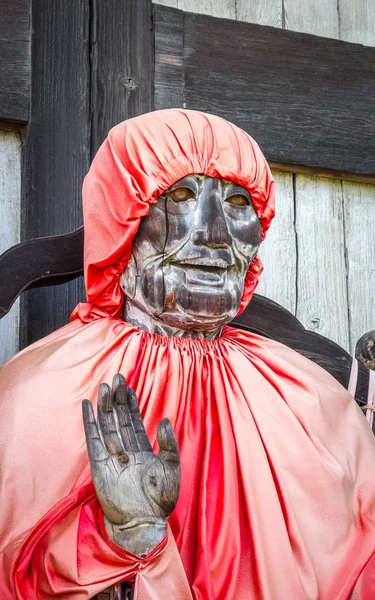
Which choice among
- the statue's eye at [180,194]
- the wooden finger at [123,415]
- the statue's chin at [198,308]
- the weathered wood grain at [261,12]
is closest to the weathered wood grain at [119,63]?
the weathered wood grain at [261,12]

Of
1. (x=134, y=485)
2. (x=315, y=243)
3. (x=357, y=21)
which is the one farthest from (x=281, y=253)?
(x=134, y=485)

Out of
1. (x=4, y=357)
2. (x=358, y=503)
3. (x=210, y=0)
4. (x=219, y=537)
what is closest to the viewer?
(x=219, y=537)

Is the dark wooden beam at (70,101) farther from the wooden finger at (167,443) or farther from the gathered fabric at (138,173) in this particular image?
the wooden finger at (167,443)

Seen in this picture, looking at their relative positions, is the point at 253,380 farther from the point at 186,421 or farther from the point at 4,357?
the point at 4,357

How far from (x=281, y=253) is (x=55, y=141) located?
658 mm

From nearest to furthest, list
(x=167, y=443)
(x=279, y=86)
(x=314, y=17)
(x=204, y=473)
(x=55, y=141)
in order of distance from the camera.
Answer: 1. (x=167, y=443)
2. (x=204, y=473)
3. (x=55, y=141)
4. (x=279, y=86)
5. (x=314, y=17)

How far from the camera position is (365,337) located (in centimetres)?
306

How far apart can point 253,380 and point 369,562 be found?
1.38 ft

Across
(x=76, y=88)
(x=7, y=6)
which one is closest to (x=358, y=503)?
(x=76, y=88)

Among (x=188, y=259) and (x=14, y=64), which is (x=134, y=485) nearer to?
(x=188, y=259)

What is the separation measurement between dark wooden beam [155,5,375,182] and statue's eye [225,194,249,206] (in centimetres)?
61

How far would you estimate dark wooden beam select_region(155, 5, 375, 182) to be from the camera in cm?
329

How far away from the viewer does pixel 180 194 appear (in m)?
2.65

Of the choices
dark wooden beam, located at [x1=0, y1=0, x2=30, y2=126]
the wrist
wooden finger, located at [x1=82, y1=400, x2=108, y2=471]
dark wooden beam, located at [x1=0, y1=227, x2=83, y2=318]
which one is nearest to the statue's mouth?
dark wooden beam, located at [x1=0, y1=227, x2=83, y2=318]
